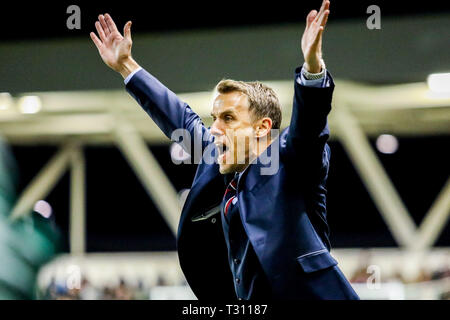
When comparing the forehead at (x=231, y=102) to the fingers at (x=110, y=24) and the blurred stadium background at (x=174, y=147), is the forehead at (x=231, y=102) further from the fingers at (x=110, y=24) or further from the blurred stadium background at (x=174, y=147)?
the blurred stadium background at (x=174, y=147)

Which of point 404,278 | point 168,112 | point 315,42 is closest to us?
point 315,42

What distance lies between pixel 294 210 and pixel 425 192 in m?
12.2

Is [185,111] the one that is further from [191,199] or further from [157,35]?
[157,35]

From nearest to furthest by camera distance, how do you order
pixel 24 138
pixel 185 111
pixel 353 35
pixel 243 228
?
pixel 243 228, pixel 185 111, pixel 353 35, pixel 24 138

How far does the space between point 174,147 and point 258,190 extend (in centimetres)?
883

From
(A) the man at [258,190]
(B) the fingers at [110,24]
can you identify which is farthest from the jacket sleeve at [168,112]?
(B) the fingers at [110,24]

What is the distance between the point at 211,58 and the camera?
684cm

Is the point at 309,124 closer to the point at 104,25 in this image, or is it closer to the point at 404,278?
the point at 104,25

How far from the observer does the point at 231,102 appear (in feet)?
9.33

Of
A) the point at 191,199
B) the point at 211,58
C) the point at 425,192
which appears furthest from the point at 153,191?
the point at 191,199

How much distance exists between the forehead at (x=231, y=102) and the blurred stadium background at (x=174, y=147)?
2075 mm

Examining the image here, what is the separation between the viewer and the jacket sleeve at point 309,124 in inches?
92.6

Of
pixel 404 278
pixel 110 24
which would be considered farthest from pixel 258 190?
pixel 404 278

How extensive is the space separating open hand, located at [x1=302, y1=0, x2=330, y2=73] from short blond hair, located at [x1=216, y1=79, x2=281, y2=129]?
1.73 ft
